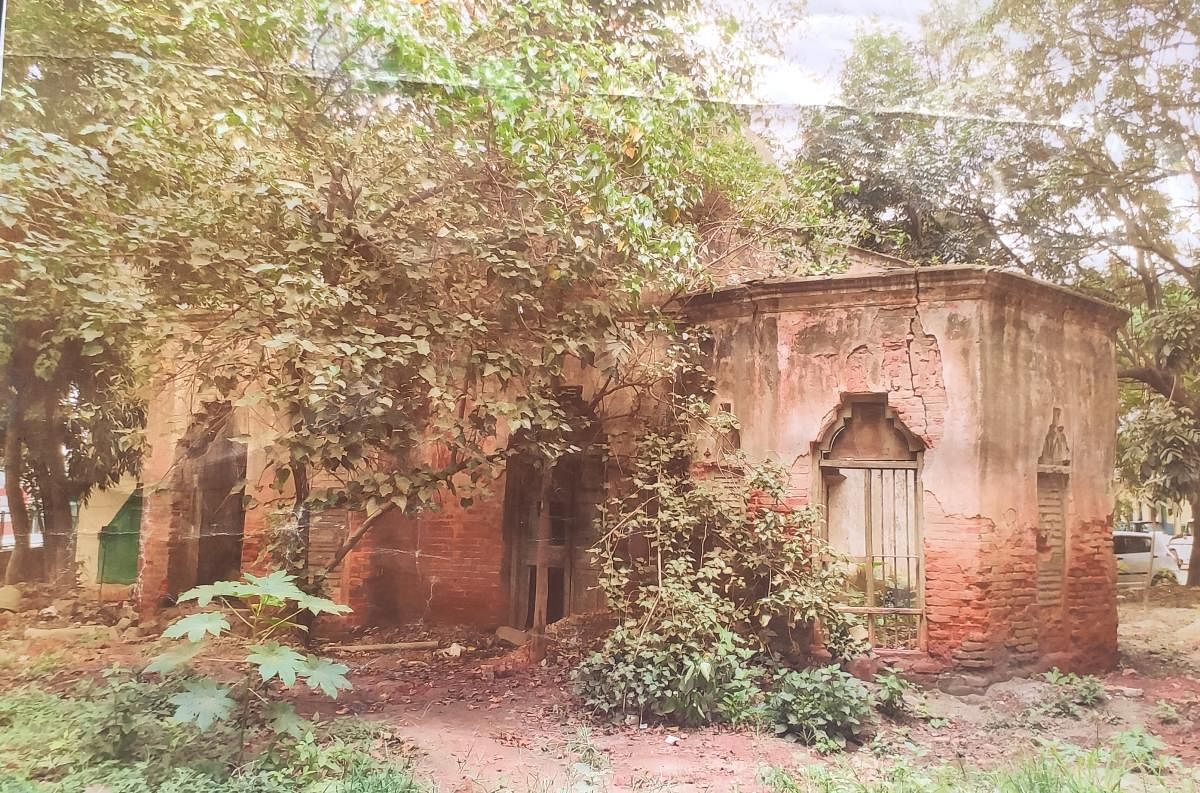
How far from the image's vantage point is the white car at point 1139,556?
10.7 feet

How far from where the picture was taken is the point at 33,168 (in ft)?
10.3

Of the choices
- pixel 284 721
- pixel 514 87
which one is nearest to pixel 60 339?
pixel 284 721

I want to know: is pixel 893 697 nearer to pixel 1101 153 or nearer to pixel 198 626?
pixel 1101 153

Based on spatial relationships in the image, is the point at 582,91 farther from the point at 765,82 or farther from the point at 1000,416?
the point at 1000,416

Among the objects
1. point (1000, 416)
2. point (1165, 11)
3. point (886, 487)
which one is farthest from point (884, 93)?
point (886, 487)

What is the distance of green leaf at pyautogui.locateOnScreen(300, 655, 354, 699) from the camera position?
3.07m

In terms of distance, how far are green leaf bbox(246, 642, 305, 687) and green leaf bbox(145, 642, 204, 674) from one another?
0.74ft

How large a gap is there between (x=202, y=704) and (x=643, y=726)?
6.36ft

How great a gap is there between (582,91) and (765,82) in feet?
2.85

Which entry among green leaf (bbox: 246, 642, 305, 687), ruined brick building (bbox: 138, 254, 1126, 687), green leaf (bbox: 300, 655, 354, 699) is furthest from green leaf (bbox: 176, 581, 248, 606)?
green leaf (bbox: 300, 655, 354, 699)

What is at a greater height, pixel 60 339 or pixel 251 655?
pixel 60 339

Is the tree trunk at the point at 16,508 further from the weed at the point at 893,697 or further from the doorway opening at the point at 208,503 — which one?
the weed at the point at 893,697

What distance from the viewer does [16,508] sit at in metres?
3.13

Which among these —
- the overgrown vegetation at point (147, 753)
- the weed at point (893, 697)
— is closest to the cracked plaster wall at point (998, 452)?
the weed at point (893, 697)
